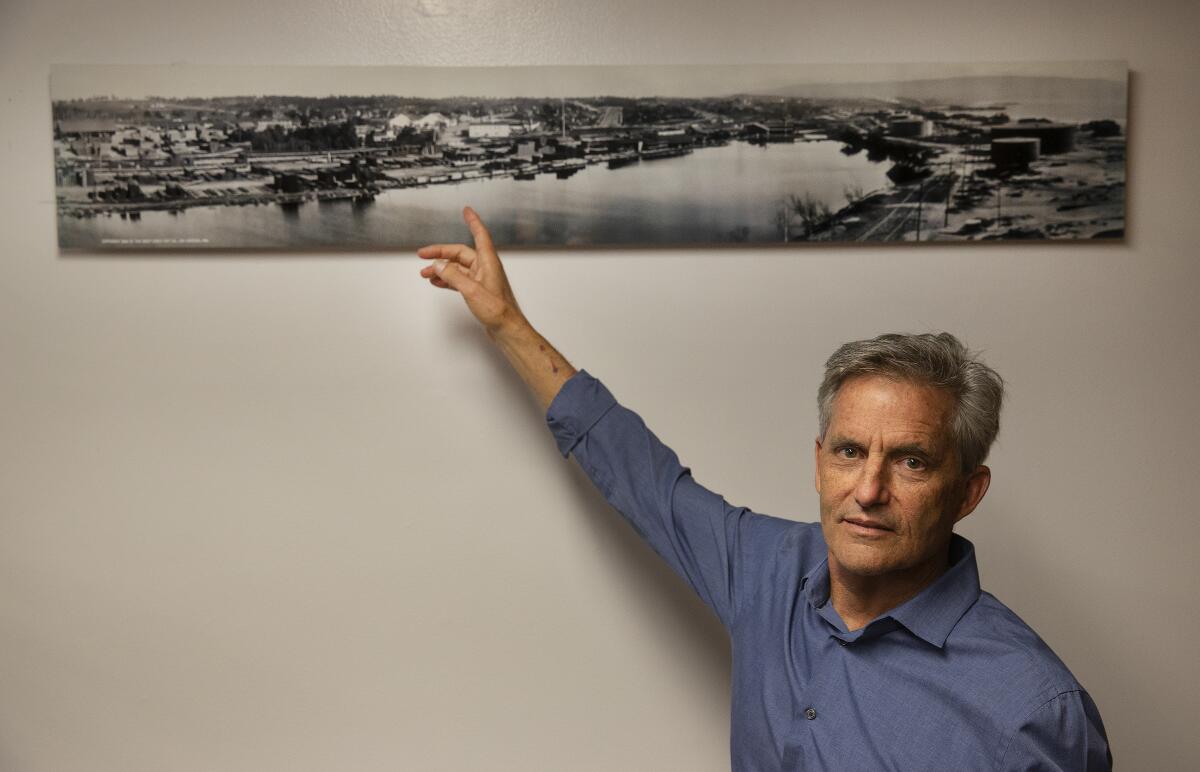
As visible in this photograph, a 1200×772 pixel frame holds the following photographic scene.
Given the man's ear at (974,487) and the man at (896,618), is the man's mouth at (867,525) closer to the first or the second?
the man at (896,618)

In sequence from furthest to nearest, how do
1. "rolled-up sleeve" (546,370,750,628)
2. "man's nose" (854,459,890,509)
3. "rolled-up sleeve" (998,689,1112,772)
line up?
1. "rolled-up sleeve" (546,370,750,628)
2. "man's nose" (854,459,890,509)
3. "rolled-up sleeve" (998,689,1112,772)

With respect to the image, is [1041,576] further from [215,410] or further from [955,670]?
[215,410]

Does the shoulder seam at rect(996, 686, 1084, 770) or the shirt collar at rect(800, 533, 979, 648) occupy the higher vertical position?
the shirt collar at rect(800, 533, 979, 648)

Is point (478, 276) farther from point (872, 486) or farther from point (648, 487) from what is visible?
point (872, 486)

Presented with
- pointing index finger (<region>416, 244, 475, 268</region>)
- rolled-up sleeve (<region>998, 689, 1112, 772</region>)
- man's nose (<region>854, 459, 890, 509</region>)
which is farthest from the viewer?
pointing index finger (<region>416, 244, 475, 268</region>)

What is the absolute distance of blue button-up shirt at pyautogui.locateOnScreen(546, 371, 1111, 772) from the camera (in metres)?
1.25

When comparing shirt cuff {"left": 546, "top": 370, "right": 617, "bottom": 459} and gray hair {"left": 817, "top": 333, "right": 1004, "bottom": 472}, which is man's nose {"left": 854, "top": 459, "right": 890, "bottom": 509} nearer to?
gray hair {"left": 817, "top": 333, "right": 1004, "bottom": 472}

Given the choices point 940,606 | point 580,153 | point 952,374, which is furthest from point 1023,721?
point 580,153

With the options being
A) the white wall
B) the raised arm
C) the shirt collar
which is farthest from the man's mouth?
the raised arm

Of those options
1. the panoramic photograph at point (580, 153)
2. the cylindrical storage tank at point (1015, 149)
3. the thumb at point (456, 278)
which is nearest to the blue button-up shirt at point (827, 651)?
the thumb at point (456, 278)

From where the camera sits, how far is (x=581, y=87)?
69.1 inches

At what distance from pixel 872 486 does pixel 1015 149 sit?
2.86ft

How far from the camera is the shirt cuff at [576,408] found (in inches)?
65.1

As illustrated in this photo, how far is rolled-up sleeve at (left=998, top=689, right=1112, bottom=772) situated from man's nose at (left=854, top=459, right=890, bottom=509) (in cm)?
34
